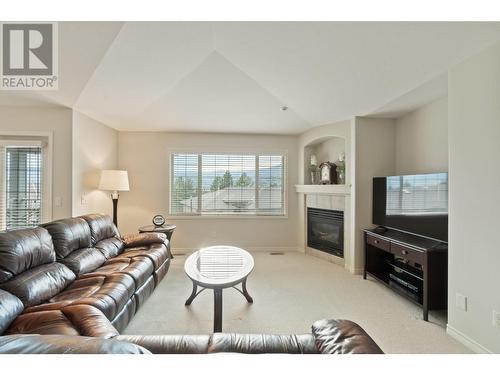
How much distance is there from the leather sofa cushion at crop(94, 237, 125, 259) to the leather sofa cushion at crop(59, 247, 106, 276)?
0.09 m

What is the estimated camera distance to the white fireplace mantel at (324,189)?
3.72m

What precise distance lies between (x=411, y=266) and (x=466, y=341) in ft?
2.96

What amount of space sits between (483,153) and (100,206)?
4.90 meters

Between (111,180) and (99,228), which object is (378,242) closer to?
(99,228)

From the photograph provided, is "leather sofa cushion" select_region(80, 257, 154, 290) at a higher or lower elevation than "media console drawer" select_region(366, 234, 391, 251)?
lower

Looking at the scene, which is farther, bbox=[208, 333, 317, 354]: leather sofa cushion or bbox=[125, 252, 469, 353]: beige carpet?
bbox=[125, 252, 469, 353]: beige carpet

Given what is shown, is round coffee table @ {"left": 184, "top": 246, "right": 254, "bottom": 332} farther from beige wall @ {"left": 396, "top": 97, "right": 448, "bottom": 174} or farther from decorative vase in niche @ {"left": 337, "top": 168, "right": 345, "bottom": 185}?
beige wall @ {"left": 396, "top": 97, "right": 448, "bottom": 174}

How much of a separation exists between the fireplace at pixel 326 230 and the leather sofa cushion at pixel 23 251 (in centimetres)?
380

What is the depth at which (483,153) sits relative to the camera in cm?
177

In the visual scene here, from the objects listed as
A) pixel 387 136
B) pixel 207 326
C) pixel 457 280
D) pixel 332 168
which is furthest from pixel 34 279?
pixel 387 136

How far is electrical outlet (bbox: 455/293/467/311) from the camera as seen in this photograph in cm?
193

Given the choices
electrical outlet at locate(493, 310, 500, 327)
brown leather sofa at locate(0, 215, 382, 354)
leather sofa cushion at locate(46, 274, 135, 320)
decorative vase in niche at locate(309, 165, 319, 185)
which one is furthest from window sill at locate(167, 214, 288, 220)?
electrical outlet at locate(493, 310, 500, 327)

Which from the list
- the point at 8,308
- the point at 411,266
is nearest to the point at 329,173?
the point at 411,266

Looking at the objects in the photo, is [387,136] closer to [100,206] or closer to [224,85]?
A: [224,85]
